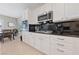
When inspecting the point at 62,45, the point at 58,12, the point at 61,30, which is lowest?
the point at 62,45

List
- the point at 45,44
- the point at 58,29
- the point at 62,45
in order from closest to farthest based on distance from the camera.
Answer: the point at 62,45 < the point at 45,44 < the point at 58,29

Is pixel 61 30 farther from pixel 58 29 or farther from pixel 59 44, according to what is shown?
pixel 59 44

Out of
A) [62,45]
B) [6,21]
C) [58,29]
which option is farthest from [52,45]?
[6,21]

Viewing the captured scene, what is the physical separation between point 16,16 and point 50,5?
296 cm

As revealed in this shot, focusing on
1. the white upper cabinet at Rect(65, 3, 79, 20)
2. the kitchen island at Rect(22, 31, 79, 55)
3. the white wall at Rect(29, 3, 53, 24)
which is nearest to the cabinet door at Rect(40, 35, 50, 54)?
the kitchen island at Rect(22, 31, 79, 55)

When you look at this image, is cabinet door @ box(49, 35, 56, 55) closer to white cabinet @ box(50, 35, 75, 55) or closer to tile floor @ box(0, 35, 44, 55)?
white cabinet @ box(50, 35, 75, 55)

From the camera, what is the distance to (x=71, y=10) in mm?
2686

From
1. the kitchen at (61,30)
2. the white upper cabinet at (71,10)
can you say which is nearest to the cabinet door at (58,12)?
the kitchen at (61,30)

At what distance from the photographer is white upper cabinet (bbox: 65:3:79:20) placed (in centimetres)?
252

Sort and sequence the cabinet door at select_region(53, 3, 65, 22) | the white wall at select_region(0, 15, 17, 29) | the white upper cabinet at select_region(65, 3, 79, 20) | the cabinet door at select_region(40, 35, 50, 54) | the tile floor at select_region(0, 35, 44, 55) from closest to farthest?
the white upper cabinet at select_region(65, 3, 79, 20), the cabinet door at select_region(53, 3, 65, 22), the cabinet door at select_region(40, 35, 50, 54), the tile floor at select_region(0, 35, 44, 55), the white wall at select_region(0, 15, 17, 29)

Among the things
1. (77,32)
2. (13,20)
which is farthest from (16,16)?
(77,32)

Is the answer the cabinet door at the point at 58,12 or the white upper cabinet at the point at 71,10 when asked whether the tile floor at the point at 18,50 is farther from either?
the white upper cabinet at the point at 71,10

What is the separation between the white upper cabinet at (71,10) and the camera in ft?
8.27

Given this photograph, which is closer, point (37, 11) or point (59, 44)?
point (59, 44)
